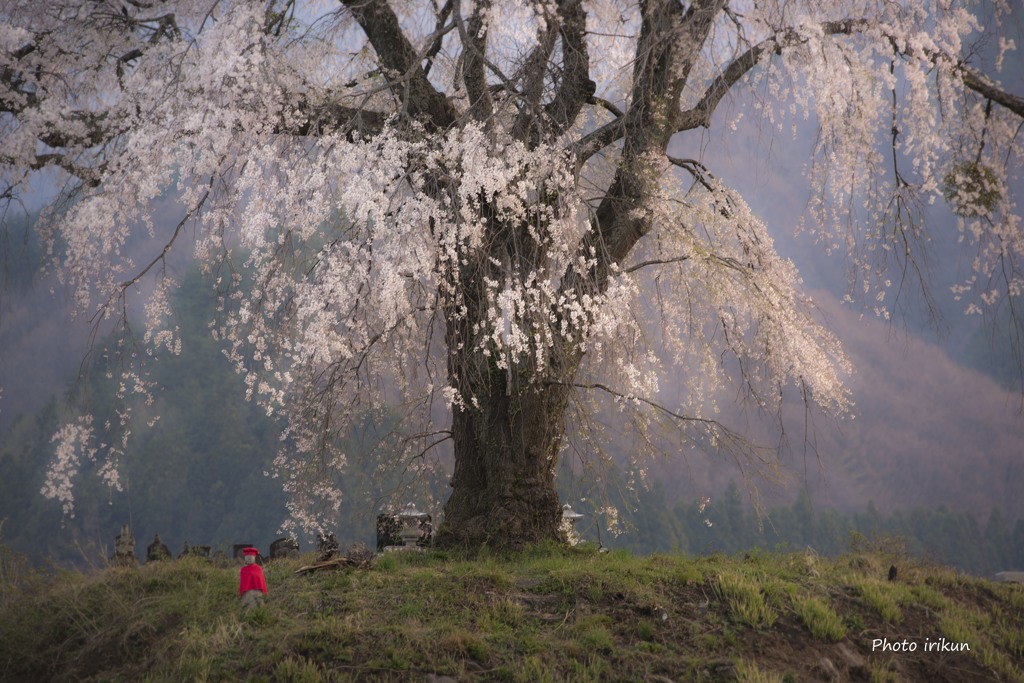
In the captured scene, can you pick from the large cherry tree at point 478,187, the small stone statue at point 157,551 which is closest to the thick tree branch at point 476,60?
the large cherry tree at point 478,187

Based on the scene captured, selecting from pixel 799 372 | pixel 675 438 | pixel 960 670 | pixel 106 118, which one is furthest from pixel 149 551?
pixel 960 670

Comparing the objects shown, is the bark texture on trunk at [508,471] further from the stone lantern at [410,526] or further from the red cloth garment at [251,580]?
the red cloth garment at [251,580]

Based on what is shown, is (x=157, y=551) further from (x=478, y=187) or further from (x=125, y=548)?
(x=478, y=187)

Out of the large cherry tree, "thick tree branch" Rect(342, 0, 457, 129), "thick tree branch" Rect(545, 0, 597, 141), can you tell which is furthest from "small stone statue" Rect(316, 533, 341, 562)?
"thick tree branch" Rect(545, 0, 597, 141)

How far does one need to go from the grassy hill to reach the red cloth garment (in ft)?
0.47

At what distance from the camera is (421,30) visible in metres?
8.18

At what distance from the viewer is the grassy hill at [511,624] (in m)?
4.71

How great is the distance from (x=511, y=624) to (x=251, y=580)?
175 centimetres

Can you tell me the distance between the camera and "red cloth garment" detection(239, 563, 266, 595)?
534 centimetres

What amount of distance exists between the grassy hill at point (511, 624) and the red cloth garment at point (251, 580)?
0.14 meters

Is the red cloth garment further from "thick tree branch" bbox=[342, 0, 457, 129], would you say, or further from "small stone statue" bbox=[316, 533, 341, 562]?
"thick tree branch" bbox=[342, 0, 457, 129]

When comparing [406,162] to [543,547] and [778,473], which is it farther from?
[778,473]

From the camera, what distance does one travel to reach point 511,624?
526cm

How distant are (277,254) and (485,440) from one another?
99.1 inches
